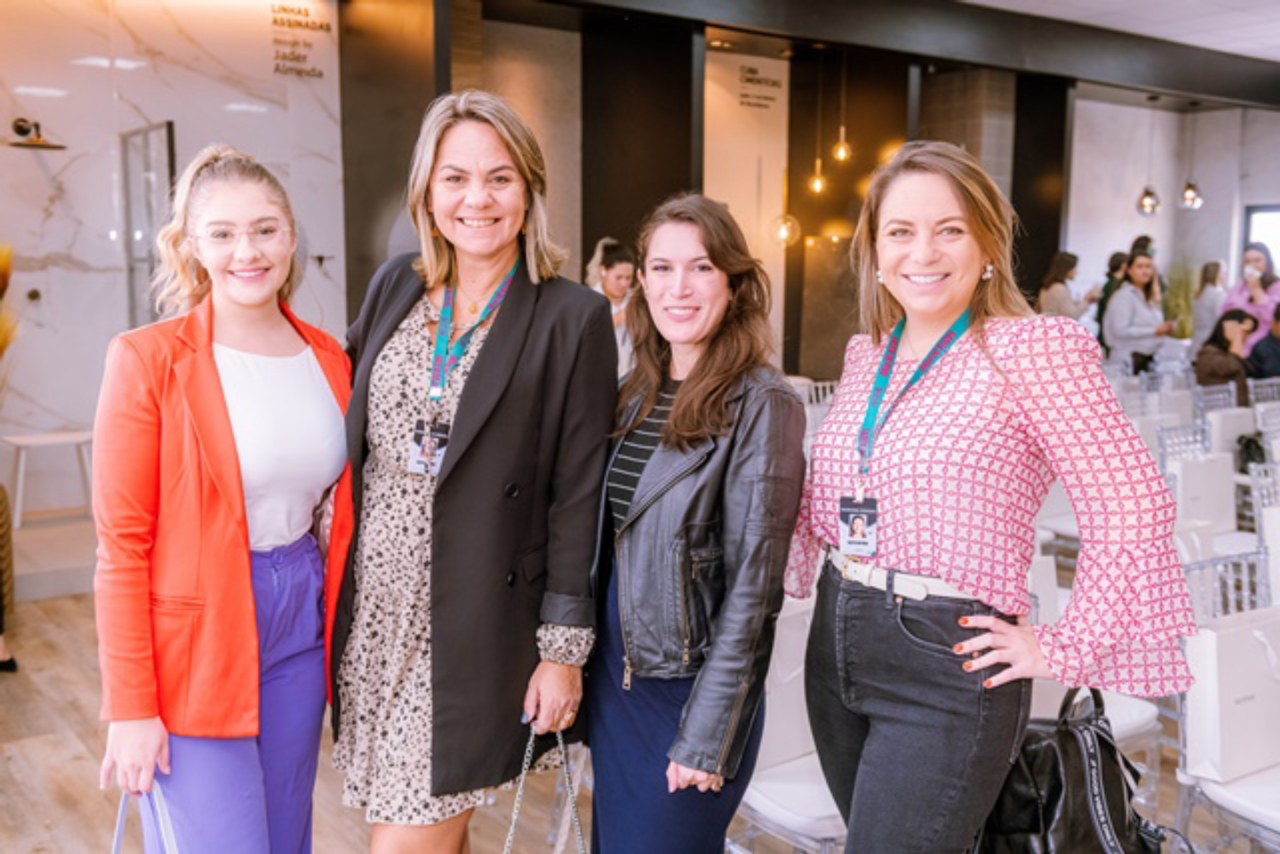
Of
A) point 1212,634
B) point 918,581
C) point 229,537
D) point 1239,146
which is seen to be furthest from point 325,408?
point 1239,146

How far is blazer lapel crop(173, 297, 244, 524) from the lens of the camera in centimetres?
181

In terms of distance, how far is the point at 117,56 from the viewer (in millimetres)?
7594

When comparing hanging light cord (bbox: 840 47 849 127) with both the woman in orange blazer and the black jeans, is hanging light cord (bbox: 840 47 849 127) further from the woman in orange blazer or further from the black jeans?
the black jeans

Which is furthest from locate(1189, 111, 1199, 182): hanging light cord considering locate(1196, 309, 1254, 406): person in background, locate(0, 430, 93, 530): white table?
locate(0, 430, 93, 530): white table

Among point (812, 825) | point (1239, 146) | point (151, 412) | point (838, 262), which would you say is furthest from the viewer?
point (1239, 146)

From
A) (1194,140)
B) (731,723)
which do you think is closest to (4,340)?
(731,723)

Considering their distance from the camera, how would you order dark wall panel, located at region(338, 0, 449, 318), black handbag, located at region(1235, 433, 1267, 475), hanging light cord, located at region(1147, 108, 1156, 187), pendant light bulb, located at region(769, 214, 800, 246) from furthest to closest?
hanging light cord, located at region(1147, 108, 1156, 187) < pendant light bulb, located at region(769, 214, 800, 246) < dark wall panel, located at region(338, 0, 449, 318) < black handbag, located at region(1235, 433, 1267, 475)

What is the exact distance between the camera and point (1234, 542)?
5082 millimetres

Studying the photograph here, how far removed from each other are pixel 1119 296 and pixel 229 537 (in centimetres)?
952

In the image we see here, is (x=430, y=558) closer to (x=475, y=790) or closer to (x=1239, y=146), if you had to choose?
(x=475, y=790)

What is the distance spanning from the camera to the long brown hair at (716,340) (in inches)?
75.4

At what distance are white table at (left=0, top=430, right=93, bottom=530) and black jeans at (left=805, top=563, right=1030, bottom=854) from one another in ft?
21.9

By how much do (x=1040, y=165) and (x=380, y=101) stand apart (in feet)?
23.6

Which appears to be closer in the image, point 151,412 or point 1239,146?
point 151,412
